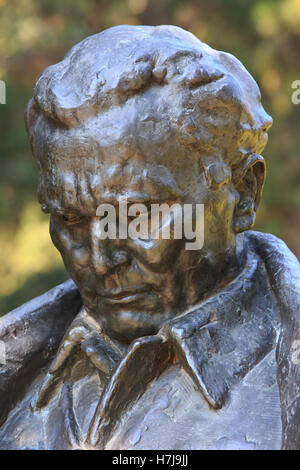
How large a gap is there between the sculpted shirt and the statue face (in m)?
0.07

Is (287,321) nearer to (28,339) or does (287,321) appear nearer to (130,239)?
(130,239)

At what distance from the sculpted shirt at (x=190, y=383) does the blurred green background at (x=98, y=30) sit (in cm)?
245

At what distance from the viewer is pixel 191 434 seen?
161 cm

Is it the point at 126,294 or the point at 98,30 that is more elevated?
the point at 98,30

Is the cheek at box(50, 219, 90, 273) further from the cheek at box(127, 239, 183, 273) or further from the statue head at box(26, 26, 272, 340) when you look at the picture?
the cheek at box(127, 239, 183, 273)

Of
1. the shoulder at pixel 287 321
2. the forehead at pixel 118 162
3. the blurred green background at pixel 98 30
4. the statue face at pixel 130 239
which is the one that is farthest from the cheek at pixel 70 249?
the blurred green background at pixel 98 30

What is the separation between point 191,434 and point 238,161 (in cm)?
64

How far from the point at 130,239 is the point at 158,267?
0.30 feet

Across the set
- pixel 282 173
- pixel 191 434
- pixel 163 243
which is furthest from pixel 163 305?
pixel 282 173

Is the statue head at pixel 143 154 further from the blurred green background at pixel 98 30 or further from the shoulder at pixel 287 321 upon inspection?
the blurred green background at pixel 98 30

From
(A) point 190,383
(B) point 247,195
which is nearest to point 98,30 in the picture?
(B) point 247,195

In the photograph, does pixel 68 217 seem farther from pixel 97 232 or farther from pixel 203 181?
pixel 203 181

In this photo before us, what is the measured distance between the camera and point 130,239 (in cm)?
166

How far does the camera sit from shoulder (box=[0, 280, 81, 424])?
1.88 meters
